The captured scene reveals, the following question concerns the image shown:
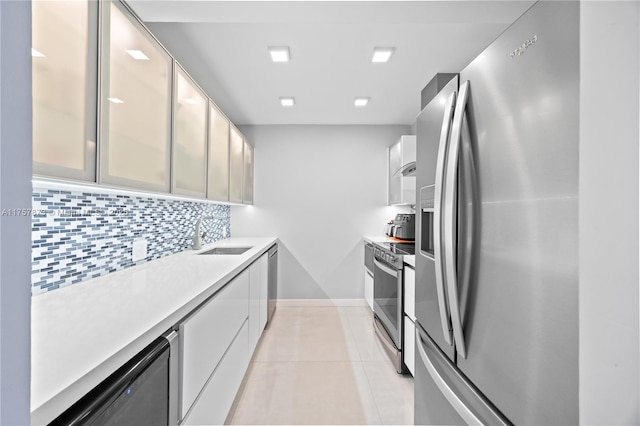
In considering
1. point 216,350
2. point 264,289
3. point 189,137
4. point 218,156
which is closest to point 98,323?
point 216,350

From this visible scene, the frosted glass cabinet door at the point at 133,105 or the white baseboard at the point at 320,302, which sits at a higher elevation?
the frosted glass cabinet door at the point at 133,105

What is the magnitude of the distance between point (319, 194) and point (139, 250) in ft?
8.30

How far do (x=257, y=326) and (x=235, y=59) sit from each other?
2194mm

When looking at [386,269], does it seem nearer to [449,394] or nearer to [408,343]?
[408,343]

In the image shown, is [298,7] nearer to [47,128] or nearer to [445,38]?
[445,38]

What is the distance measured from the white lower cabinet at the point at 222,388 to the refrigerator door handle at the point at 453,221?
965 millimetres

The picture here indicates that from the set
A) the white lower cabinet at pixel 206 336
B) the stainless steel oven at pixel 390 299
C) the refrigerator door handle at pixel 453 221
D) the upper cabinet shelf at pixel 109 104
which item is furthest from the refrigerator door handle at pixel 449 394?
the upper cabinet shelf at pixel 109 104

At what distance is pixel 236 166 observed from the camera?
10.1 feet

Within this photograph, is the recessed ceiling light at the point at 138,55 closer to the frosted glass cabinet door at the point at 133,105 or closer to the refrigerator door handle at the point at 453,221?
the frosted glass cabinet door at the point at 133,105

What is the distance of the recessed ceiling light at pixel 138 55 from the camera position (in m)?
1.25

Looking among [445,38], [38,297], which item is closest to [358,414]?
[38,297]

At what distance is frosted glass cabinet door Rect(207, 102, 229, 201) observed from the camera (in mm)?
2299

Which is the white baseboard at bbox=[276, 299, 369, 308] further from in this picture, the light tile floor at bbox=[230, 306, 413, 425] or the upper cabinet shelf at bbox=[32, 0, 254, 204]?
the upper cabinet shelf at bbox=[32, 0, 254, 204]

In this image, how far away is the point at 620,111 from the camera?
18.8 inches
